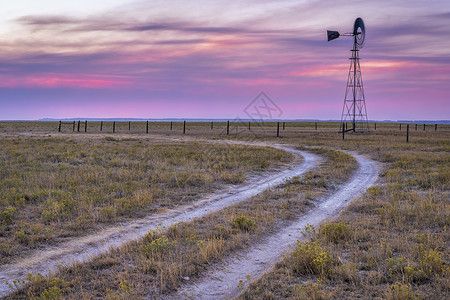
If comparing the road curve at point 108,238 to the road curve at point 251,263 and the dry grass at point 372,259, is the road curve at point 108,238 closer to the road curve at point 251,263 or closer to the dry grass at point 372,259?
the road curve at point 251,263

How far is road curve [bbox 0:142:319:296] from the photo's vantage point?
18.6 ft

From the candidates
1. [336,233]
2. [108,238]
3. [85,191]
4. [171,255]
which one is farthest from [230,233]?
[85,191]

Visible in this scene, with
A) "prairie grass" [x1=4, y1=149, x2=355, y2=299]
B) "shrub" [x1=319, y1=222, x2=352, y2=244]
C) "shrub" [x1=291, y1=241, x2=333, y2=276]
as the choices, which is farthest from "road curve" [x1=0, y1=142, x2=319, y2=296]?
"shrub" [x1=319, y1=222, x2=352, y2=244]

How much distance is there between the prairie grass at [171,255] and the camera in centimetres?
497

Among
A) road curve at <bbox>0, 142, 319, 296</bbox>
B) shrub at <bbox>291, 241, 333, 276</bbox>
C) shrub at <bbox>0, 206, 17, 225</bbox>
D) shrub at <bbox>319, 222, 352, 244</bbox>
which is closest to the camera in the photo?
shrub at <bbox>291, 241, 333, 276</bbox>

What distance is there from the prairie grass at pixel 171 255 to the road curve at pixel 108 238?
1.22 feet

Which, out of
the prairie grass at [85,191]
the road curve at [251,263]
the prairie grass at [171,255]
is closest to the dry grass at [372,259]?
the road curve at [251,263]

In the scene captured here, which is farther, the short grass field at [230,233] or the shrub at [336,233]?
the shrub at [336,233]

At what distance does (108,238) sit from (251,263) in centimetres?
322

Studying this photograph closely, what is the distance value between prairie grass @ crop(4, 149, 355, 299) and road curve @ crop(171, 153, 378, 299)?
9.1 inches

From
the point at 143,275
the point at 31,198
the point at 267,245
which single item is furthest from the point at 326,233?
the point at 31,198

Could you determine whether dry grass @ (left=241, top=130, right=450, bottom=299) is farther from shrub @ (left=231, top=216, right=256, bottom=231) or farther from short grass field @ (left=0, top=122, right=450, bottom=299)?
shrub @ (left=231, top=216, right=256, bottom=231)

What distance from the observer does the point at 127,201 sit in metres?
9.75

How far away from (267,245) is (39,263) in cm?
420
